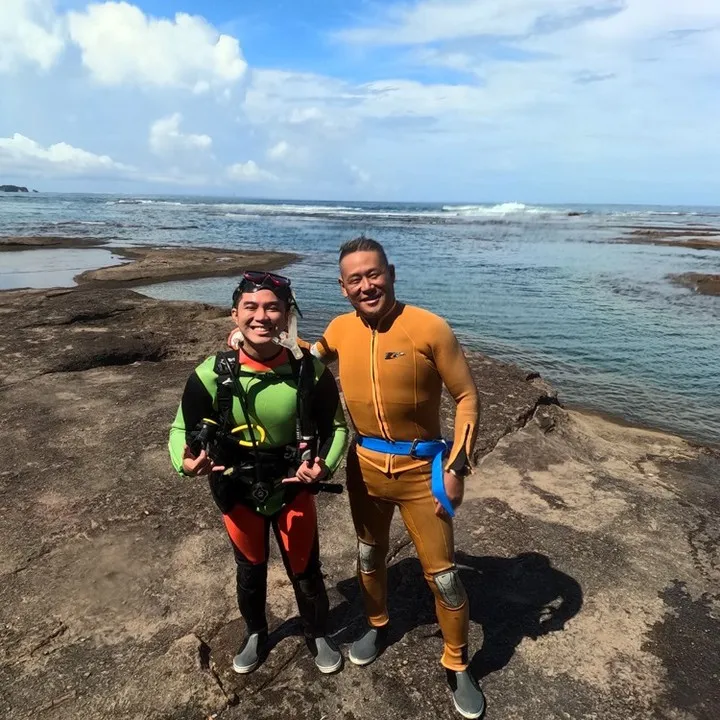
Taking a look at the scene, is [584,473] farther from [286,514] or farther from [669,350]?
[669,350]

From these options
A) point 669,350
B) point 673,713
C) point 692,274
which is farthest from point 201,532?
point 692,274

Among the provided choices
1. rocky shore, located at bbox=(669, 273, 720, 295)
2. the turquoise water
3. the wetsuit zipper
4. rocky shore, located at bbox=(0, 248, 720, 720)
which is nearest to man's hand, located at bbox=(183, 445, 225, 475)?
the wetsuit zipper

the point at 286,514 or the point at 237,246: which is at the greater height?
the point at 286,514

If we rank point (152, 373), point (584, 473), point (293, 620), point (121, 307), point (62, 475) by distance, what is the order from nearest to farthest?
point (293, 620) < point (62, 475) < point (584, 473) < point (152, 373) < point (121, 307)

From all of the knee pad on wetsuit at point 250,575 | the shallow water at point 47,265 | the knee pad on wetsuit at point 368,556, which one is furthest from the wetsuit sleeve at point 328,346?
the shallow water at point 47,265

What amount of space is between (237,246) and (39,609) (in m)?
33.1

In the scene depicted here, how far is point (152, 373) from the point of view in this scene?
27.4ft

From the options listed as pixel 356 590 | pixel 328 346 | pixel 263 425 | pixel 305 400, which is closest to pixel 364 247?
pixel 328 346

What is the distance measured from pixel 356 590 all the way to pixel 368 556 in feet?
3.04

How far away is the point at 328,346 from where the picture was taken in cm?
333

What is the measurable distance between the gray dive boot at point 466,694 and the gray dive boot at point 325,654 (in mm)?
662

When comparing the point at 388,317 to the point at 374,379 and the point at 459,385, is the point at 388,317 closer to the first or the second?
the point at 374,379

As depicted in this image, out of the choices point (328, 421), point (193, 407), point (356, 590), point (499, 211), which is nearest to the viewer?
point (193, 407)

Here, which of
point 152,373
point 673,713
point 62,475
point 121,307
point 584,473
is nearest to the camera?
point 673,713
